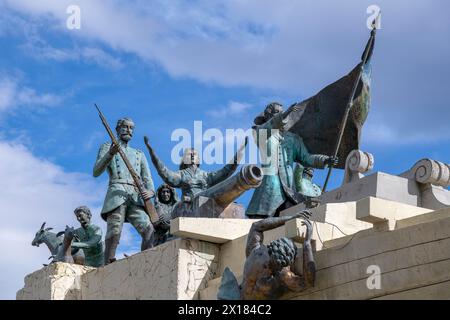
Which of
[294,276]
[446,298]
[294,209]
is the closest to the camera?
[446,298]

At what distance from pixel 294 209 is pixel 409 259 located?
4.64 metres

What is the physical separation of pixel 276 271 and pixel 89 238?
199 inches

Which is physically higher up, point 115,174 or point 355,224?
point 115,174

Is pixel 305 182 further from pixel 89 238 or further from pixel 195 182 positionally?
pixel 89 238

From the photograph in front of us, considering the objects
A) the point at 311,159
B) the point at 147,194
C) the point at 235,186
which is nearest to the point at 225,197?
the point at 235,186

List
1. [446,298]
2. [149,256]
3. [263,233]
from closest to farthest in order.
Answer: [446,298], [263,233], [149,256]

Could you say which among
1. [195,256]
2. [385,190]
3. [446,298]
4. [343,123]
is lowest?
[446,298]

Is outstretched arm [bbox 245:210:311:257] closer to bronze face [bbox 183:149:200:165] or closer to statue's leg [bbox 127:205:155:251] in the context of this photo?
statue's leg [bbox 127:205:155:251]

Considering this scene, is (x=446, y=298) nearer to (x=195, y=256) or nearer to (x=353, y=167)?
(x=195, y=256)

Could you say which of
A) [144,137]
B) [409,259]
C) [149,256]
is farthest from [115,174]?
[409,259]

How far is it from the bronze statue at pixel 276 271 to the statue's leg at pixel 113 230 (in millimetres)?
3778

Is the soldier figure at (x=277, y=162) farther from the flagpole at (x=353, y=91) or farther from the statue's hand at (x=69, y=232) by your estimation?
the statue's hand at (x=69, y=232)

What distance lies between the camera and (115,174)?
57.8 ft

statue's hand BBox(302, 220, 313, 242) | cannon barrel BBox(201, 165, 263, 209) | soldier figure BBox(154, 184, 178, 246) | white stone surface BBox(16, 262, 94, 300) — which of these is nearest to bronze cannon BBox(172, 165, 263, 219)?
cannon barrel BBox(201, 165, 263, 209)
